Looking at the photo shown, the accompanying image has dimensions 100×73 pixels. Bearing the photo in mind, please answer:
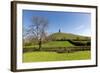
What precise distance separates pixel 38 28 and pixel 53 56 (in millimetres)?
314

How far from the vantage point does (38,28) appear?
215 centimetres

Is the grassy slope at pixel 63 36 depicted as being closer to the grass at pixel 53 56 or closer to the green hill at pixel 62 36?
the green hill at pixel 62 36

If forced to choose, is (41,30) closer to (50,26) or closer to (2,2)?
(50,26)

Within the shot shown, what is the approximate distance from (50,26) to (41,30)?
4.0 inches

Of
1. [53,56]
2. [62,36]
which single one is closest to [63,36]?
Answer: [62,36]

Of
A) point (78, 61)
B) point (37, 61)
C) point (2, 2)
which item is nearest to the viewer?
point (2, 2)

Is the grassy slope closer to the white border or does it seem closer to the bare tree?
the bare tree

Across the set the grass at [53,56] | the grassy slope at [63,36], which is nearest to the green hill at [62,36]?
the grassy slope at [63,36]

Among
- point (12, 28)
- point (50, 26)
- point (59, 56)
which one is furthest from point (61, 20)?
point (12, 28)

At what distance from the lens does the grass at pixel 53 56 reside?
6.93ft

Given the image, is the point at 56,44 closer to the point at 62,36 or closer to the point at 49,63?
the point at 62,36

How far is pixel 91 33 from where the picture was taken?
2.38 meters

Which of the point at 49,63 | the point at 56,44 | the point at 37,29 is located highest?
the point at 37,29

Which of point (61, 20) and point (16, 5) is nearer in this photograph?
point (16, 5)
